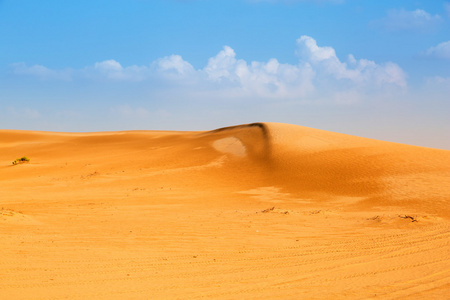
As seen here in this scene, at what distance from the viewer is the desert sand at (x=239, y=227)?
21.5 feet

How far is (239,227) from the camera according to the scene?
1173 centimetres

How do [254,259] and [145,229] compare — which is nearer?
[254,259]

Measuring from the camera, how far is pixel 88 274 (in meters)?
6.98

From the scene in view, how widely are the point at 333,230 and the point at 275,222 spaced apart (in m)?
1.87

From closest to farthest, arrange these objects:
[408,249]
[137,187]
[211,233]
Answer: [408,249], [211,233], [137,187]

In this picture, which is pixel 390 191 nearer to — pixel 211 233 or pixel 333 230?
pixel 333 230

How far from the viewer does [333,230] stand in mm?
11430

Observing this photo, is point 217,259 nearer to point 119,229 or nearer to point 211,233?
point 211,233

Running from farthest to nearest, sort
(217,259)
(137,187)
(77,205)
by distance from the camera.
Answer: (137,187)
(77,205)
(217,259)

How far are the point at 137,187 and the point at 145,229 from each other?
10964 millimetres

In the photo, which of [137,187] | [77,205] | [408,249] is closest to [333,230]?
[408,249]

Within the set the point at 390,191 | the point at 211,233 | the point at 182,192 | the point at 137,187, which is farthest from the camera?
the point at 137,187

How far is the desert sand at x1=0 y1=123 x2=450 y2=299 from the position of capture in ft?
21.5

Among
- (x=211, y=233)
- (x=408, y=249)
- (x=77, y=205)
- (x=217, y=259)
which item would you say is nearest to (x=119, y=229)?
(x=211, y=233)
